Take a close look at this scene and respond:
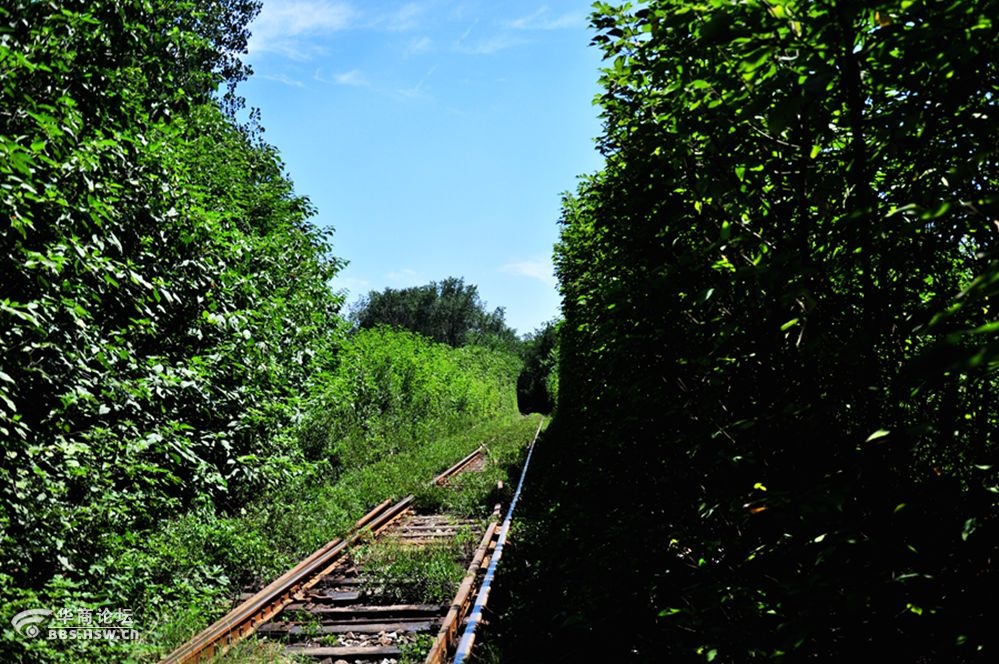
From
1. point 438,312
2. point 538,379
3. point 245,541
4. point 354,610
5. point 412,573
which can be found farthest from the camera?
point 438,312

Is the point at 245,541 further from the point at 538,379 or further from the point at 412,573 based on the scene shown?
the point at 538,379

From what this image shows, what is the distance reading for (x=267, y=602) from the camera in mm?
5793

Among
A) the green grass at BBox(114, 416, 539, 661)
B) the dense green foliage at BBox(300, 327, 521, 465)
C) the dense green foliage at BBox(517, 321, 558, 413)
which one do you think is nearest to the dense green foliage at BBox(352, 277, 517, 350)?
the dense green foliage at BBox(517, 321, 558, 413)

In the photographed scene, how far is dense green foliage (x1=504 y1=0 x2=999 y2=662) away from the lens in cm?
156

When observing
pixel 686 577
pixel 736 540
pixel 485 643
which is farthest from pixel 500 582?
pixel 736 540

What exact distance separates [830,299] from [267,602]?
566 centimetres

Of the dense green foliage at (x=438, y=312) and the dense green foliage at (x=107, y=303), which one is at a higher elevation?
the dense green foliage at (x=438, y=312)

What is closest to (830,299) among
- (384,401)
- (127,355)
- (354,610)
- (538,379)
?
(127,355)

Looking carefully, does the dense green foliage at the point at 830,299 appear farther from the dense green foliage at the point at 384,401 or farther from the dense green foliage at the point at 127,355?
the dense green foliage at the point at 384,401

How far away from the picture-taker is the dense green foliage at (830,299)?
1562 mm

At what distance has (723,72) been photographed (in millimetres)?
1933

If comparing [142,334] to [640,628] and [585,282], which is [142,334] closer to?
[585,282]

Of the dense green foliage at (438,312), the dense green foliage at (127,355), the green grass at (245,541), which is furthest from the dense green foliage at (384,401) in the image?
the dense green foliage at (438,312)

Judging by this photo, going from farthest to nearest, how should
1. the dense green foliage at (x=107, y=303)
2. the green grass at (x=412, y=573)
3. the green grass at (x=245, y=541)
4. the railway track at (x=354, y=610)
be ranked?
the green grass at (x=412, y=573)
the green grass at (x=245, y=541)
the railway track at (x=354, y=610)
the dense green foliage at (x=107, y=303)
